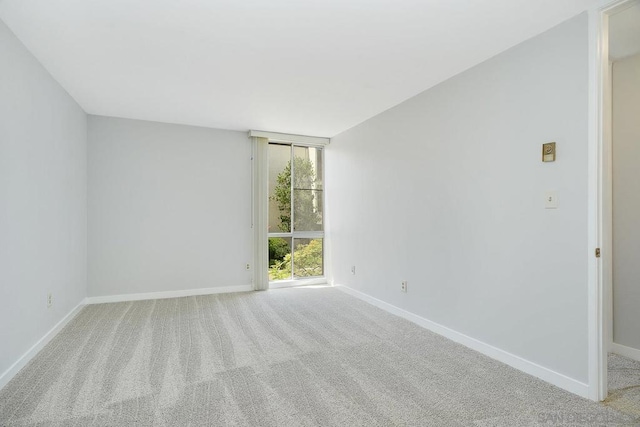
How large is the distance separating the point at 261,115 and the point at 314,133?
4.02 ft

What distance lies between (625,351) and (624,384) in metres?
0.67

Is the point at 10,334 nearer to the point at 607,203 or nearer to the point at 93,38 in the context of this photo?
the point at 93,38

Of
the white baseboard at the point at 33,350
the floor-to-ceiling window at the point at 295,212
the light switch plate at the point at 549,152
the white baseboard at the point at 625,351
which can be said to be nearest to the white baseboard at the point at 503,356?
the white baseboard at the point at 625,351

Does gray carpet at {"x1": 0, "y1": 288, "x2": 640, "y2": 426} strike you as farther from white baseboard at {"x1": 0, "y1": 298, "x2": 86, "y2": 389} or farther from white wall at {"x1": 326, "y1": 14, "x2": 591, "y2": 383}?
white wall at {"x1": 326, "y1": 14, "x2": 591, "y2": 383}

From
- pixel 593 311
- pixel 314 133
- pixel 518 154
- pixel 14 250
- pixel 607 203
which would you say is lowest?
pixel 593 311

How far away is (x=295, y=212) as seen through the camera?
5.64 metres

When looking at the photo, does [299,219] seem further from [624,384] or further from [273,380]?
[624,384]

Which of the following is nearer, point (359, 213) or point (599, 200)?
point (599, 200)

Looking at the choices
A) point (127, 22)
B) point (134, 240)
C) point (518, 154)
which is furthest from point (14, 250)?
point (518, 154)

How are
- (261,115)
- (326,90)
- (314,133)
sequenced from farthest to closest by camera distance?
(314,133) < (261,115) < (326,90)

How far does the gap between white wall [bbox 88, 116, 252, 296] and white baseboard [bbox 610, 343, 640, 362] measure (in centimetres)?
440

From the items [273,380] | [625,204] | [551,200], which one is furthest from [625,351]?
[273,380]

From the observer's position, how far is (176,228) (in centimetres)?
484

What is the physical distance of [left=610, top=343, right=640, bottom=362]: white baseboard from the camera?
8.82 feet
